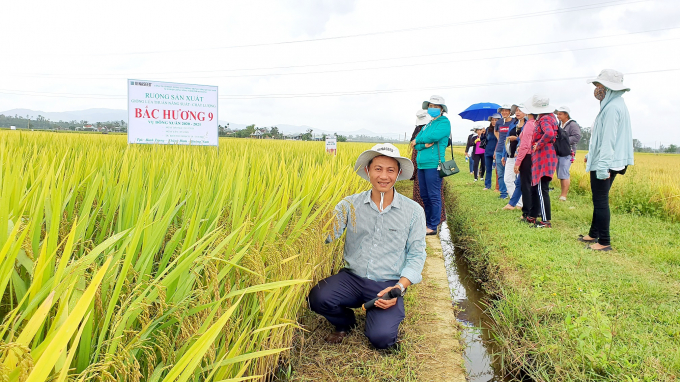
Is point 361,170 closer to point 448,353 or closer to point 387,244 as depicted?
point 387,244

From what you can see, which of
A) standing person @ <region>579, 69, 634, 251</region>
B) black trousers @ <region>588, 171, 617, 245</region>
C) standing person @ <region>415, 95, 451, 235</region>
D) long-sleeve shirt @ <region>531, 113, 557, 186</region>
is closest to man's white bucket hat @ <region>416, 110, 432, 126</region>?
standing person @ <region>415, 95, 451, 235</region>

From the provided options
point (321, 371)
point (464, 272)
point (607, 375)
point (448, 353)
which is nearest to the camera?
point (607, 375)

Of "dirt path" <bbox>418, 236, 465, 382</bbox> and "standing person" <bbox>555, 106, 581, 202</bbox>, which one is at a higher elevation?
"standing person" <bbox>555, 106, 581, 202</bbox>

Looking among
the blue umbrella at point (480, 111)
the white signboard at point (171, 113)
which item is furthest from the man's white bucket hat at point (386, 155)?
the blue umbrella at point (480, 111)

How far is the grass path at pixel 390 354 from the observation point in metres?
1.83

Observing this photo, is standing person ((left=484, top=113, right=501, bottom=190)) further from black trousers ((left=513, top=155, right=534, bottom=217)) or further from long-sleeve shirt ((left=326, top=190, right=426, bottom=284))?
long-sleeve shirt ((left=326, top=190, right=426, bottom=284))

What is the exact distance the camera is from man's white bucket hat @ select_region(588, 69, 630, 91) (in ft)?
10.9

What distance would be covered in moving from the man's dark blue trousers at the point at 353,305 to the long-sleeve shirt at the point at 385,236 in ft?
0.21

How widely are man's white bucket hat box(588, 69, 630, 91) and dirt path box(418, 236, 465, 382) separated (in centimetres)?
218

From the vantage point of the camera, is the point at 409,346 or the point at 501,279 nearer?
the point at 409,346

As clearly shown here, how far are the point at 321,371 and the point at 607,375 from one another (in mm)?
1307

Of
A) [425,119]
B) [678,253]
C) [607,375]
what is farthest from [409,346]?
[425,119]

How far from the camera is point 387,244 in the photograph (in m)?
2.17

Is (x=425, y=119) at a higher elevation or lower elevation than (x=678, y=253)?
higher
